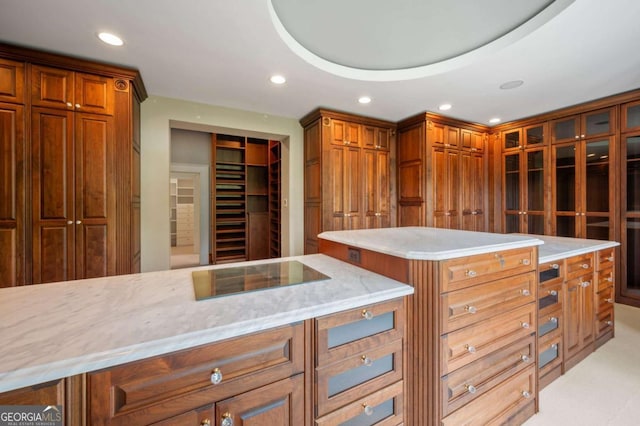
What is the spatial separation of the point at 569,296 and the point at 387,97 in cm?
264

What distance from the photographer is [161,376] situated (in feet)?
2.60

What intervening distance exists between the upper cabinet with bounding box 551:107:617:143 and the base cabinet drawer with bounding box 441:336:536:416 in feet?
11.6

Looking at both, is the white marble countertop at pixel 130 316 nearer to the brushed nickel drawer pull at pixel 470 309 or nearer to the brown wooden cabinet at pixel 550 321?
the brushed nickel drawer pull at pixel 470 309

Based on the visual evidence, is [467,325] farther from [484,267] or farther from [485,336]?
[484,267]

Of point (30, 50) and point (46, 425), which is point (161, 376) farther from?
point (30, 50)

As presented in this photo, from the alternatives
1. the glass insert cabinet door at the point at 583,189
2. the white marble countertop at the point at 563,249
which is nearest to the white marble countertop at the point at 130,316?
the white marble countertop at the point at 563,249

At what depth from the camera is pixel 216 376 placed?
33.4 inches

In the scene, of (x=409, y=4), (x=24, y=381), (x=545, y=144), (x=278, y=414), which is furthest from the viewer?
(x=545, y=144)

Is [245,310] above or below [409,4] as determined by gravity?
below

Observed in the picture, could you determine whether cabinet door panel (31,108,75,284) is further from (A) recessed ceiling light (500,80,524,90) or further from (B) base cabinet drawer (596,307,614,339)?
(B) base cabinet drawer (596,307,614,339)

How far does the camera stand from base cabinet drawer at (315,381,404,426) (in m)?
1.08

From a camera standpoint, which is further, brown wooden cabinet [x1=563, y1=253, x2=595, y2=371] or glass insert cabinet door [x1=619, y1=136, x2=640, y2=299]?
glass insert cabinet door [x1=619, y1=136, x2=640, y2=299]

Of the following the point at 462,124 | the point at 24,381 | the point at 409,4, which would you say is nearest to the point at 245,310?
the point at 24,381

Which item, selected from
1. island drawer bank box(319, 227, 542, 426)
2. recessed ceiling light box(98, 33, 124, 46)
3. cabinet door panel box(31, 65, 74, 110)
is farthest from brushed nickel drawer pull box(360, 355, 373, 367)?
cabinet door panel box(31, 65, 74, 110)
